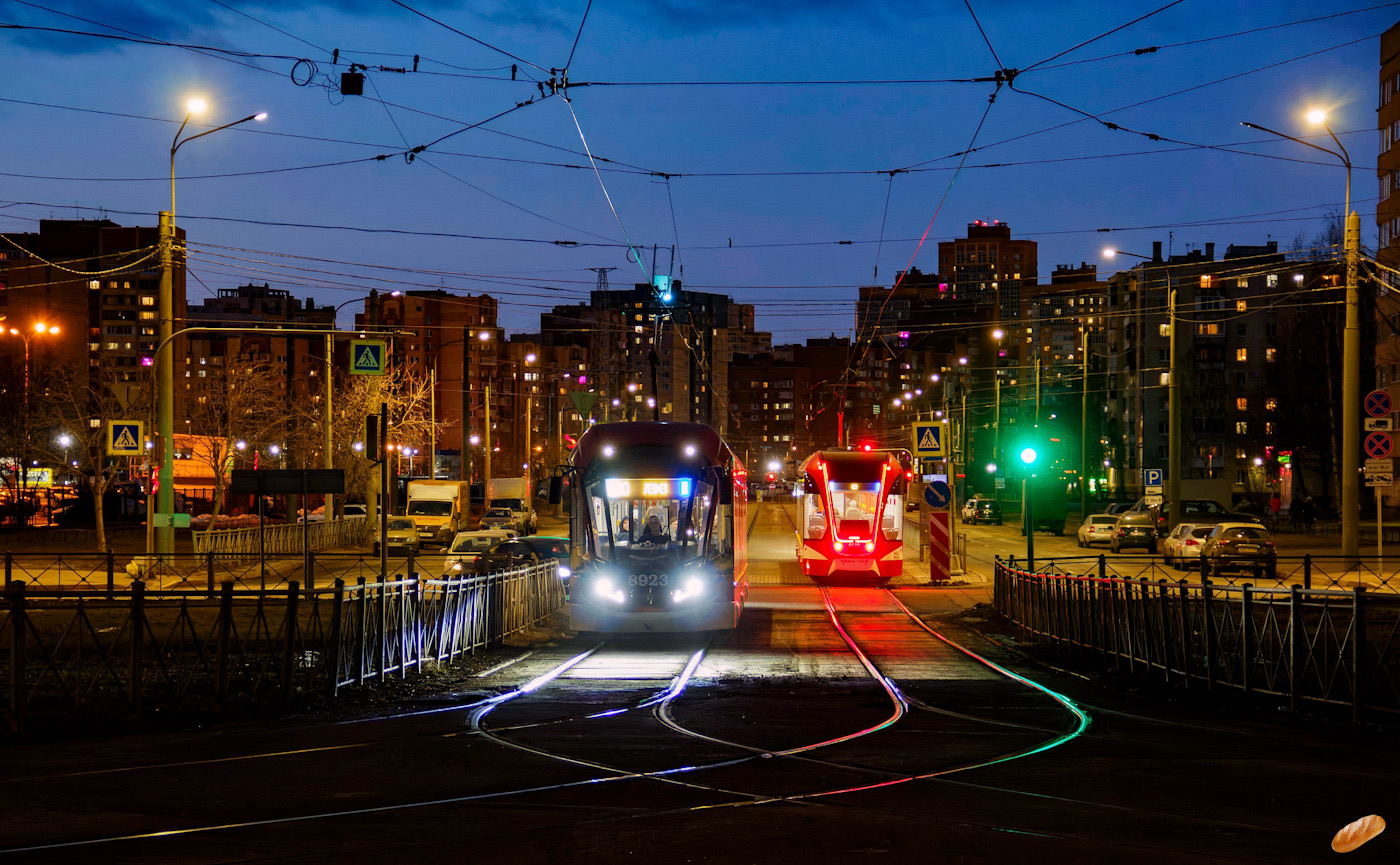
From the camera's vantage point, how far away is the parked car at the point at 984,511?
247 ft

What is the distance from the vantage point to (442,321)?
163 m

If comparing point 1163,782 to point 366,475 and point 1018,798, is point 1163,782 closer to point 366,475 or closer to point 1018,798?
point 1018,798

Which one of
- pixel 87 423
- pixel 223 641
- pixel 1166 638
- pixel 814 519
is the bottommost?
pixel 1166 638

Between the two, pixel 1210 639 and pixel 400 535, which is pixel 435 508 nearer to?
pixel 400 535

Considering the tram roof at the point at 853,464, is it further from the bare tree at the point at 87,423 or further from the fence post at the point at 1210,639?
the fence post at the point at 1210,639

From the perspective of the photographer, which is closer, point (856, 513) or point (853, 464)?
point (856, 513)

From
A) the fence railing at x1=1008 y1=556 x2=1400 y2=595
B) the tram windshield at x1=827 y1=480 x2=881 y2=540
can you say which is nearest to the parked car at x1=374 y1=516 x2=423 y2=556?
the tram windshield at x1=827 y1=480 x2=881 y2=540

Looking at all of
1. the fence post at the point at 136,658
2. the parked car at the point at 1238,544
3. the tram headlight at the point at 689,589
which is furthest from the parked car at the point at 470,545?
the fence post at the point at 136,658

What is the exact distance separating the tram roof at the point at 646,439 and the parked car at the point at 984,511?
57618mm

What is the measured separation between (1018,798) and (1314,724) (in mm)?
4981

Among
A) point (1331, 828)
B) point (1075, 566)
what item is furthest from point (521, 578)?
point (1075, 566)

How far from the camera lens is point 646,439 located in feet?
65.3

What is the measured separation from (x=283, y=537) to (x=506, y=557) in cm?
2041

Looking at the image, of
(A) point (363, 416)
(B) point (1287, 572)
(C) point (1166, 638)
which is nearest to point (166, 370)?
(C) point (1166, 638)
